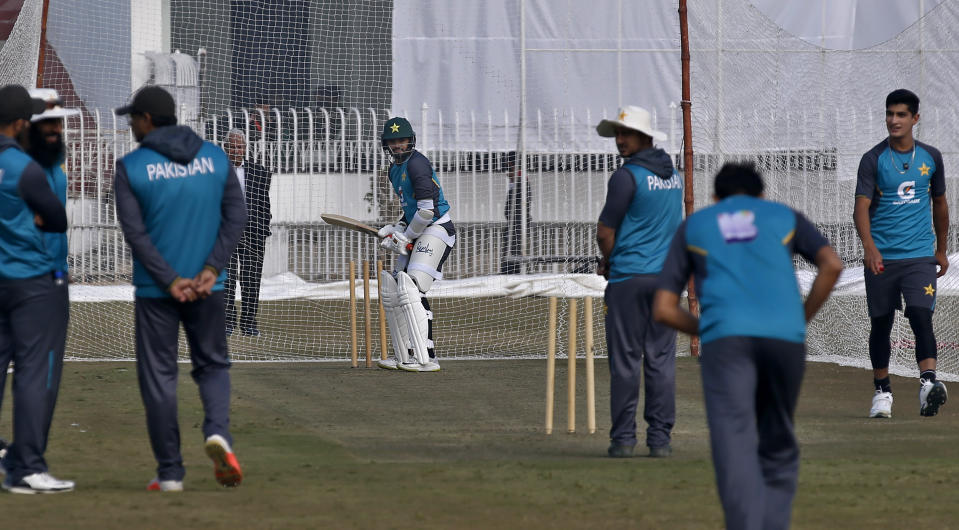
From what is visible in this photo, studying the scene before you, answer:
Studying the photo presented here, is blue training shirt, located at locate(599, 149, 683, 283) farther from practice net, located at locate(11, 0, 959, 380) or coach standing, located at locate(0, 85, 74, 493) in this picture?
practice net, located at locate(11, 0, 959, 380)

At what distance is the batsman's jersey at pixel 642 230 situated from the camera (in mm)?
7305

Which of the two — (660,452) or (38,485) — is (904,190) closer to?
(660,452)

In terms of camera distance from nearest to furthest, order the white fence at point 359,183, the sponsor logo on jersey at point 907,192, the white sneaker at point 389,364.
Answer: the sponsor logo on jersey at point 907,192, the white sneaker at point 389,364, the white fence at point 359,183

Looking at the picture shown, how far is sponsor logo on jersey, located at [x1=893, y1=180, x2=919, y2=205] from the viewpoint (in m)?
9.08

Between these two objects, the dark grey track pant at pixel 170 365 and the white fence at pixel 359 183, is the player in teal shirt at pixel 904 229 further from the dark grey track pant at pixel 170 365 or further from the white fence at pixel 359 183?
the white fence at pixel 359 183

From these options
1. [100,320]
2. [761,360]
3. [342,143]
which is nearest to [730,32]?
[342,143]

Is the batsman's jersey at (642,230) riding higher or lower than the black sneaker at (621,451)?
higher

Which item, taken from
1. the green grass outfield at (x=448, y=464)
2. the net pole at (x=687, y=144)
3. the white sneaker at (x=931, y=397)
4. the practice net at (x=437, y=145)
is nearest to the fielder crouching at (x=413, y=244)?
the green grass outfield at (x=448, y=464)

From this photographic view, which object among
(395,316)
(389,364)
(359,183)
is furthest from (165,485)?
(359,183)

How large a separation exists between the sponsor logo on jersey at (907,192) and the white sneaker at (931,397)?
117 centimetres

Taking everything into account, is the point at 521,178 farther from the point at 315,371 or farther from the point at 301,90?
the point at 315,371

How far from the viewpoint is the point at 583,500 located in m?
6.05

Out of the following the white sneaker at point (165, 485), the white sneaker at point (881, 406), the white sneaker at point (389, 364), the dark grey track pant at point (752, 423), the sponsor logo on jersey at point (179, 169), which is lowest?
the white sneaker at point (389, 364)

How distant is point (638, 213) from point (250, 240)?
29.4ft
